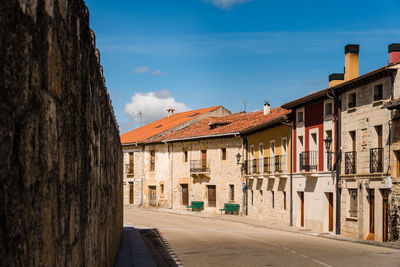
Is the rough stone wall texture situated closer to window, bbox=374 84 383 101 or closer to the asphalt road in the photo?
the asphalt road

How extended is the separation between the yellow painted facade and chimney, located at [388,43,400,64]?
9.43 metres

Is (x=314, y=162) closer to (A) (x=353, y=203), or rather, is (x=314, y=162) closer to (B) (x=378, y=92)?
(A) (x=353, y=203)

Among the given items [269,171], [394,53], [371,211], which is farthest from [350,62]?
[269,171]

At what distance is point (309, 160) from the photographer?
3183 cm

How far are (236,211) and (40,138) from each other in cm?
4086

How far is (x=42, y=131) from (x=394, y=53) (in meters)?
26.5

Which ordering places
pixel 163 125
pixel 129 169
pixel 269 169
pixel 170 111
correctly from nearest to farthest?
pixel 269 169 < pixel 129 169 < pixel 163 125 < pixel 170 111

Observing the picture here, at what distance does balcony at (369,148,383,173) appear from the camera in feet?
80.2

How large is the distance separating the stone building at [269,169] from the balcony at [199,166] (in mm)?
4747

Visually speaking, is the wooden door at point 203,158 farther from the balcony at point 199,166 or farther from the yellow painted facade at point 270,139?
the yellow painted facade at point 270,139

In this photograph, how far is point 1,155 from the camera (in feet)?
5.54

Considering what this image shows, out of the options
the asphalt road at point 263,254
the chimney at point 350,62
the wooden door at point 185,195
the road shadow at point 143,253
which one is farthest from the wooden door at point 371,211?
the wooden door at point 185,195

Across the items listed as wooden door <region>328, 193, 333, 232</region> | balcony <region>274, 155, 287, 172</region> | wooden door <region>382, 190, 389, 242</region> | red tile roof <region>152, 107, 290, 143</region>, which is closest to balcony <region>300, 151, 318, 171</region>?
wooden door <region>328, 193, 333, 232</region>

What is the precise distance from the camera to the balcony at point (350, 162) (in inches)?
1062
